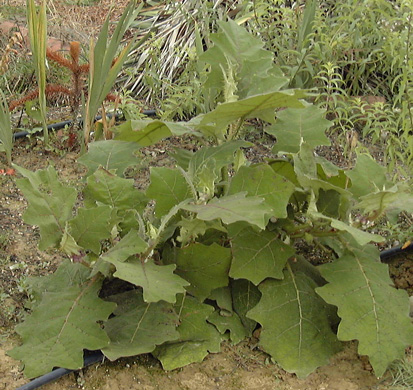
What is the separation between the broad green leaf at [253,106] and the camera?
198 centimetres

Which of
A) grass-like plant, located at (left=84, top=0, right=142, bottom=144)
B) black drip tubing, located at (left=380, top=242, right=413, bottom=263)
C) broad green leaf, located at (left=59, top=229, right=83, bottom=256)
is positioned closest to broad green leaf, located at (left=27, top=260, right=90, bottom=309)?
broad green leaf, located at (left=59, top=229, right=83, bottom=256)

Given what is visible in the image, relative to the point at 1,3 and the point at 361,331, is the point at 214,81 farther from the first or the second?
the point at 1,3

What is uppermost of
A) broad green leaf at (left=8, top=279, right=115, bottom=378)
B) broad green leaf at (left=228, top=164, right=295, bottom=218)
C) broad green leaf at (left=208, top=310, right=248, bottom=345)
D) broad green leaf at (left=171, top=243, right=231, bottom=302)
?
broad green leaf at (left=228, top=164, right=295, bottom=218)

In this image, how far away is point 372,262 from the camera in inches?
89.4

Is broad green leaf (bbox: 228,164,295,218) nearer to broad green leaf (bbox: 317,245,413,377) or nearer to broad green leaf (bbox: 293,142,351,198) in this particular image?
broad green leaf (bbox: 293,142,351,198)

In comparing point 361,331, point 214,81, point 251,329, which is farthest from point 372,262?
point 214,81

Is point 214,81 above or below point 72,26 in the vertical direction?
above

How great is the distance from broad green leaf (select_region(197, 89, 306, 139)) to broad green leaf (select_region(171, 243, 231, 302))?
0.43m

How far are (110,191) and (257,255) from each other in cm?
58

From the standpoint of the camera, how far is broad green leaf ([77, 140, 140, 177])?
96.6 inches

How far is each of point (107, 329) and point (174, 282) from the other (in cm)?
33

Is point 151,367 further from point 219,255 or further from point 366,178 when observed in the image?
point 366,178

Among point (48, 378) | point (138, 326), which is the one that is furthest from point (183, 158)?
point (48, 378)

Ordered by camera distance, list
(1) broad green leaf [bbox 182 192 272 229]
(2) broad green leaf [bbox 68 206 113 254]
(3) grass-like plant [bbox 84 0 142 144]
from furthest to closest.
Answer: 1. (3) grass-like plant [bbox 84 0 142 144]
2. (2) broad green leaf [bbox 68 206 113 254]
3. (1) broad green leaf [bbox 182 192 272 229]
